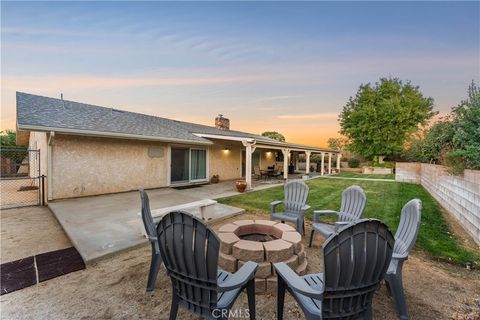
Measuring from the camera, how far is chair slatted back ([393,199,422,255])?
2.38 meters

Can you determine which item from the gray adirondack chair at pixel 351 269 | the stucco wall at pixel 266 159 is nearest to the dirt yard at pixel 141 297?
the gray adirondack chair at pixel 351 269

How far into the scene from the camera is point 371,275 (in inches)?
68.9

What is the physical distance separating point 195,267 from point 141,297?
4.91 ft

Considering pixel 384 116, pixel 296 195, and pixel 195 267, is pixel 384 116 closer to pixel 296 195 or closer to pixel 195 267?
pixel 296 195

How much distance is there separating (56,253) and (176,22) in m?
8.69

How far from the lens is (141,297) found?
2.69 m

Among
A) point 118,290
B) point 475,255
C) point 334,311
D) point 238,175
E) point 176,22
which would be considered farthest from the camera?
point 238,175

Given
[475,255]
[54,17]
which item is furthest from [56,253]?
[54,17]

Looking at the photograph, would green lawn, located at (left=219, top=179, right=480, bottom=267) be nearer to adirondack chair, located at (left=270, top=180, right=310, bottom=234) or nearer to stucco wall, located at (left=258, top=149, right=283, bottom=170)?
adirondack chair, located at (left=270, top=180, right=310, bottom=234)

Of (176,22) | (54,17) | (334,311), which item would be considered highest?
(176,22)

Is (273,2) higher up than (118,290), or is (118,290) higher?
(273,2)

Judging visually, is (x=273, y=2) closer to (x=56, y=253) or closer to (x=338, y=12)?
(x=338, y=12)

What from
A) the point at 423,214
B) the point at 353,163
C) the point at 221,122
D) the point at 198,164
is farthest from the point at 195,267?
the point at 353,163

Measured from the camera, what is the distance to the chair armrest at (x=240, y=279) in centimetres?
183
